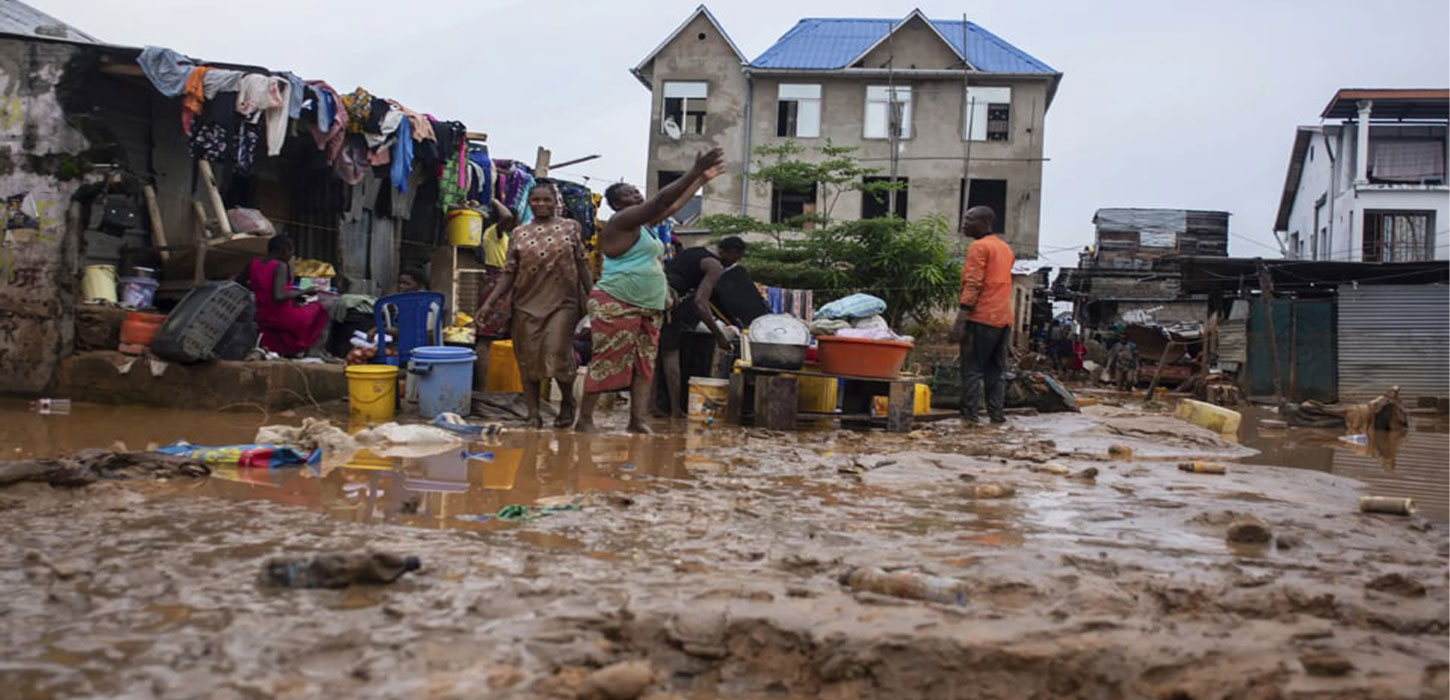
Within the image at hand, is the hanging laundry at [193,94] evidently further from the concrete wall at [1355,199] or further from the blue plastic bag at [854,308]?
the concrete wall at [1355,199]

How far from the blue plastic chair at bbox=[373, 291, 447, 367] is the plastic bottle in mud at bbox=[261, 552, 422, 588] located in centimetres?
599

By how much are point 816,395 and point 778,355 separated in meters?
0.77

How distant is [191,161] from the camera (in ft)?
34.8

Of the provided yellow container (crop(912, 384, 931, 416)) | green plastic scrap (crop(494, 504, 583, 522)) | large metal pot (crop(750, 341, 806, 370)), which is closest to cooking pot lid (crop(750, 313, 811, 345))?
large metal pot (crop(750, 341, 806, 370))

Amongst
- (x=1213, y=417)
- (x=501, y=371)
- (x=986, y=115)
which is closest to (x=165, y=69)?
(x=501, y=371)

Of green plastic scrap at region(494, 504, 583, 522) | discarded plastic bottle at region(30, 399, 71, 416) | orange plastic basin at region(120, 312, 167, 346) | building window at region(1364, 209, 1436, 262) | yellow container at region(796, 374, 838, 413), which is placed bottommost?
discarded plastic bottle at region(30, 399, 71, 416)

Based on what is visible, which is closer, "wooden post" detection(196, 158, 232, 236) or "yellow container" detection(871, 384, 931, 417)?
"yellow container" detection(871, 384, 931, 417)

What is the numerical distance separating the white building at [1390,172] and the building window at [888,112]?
37.8ft

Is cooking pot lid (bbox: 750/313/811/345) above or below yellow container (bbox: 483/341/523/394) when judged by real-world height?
above

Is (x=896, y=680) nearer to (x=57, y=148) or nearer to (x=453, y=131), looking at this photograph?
(x=57, y=148)

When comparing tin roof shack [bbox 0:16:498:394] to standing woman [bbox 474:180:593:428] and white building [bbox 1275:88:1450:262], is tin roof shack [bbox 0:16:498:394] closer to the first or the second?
standing woman [bbox 474:180:593:428]

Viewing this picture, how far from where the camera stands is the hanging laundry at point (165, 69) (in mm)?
8812

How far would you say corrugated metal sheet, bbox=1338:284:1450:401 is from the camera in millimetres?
16406

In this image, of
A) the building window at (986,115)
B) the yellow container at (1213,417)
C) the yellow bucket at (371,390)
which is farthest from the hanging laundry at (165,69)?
the building window at (986,115)
